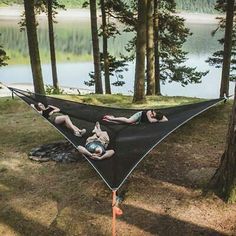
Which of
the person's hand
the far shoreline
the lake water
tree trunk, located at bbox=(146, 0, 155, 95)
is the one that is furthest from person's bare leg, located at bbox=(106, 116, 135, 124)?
the far shoreline

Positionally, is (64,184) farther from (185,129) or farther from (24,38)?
(24,38)

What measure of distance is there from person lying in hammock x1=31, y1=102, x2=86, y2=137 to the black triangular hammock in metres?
0.09

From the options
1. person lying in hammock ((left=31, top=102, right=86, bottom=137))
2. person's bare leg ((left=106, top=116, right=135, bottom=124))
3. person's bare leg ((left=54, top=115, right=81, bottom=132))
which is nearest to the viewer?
person lying in hammock ((left=31, top=102, right=86, bottom=137))

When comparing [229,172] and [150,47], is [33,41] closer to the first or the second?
[150,47]

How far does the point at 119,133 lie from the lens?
257 inches

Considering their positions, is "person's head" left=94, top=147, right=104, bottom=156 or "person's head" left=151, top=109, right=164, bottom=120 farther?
"person's head" left=151, top=109, right=164, bottom=120

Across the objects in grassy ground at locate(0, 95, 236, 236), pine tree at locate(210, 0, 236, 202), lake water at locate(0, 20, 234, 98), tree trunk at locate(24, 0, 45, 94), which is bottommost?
lake water at locate(0, 20, 234, 98)

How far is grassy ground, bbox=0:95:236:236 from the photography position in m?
5.15

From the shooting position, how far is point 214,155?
23.7ft

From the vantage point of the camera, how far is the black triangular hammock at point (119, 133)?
17.3ft

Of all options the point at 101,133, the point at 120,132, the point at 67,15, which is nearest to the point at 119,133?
the point at 120,132

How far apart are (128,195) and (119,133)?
1.13 metres

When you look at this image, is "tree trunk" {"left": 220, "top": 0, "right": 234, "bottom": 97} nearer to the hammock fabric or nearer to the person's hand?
the hammock fabric

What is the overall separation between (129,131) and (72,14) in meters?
121
